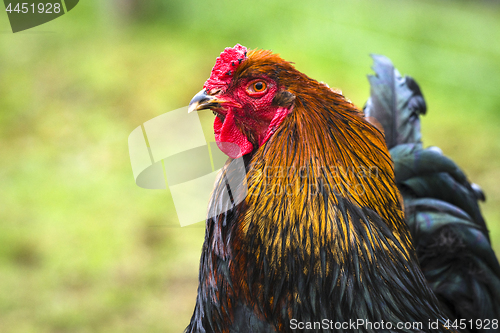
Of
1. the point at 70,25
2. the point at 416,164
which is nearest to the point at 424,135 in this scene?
the point at 416,164

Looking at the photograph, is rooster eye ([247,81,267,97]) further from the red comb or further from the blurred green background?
the blurred green background

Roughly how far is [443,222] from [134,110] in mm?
4794

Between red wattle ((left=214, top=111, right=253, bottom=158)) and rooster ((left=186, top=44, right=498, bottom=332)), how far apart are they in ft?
0.05

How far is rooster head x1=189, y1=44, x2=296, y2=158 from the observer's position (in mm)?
1706

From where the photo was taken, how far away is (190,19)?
7.47 metres

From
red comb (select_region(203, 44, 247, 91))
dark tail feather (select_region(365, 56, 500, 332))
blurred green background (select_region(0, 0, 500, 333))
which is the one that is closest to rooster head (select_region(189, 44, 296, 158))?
red comb (select_region(203, 44, 247, 91))

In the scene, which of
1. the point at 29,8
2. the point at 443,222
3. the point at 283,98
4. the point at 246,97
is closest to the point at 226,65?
the point at 246,97

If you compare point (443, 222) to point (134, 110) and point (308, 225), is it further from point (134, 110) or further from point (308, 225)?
point (134, 110)

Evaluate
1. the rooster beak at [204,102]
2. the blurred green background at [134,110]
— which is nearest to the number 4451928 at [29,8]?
the blurred green background at [134,110]

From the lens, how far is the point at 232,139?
182cm

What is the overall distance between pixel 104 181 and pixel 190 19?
12.2 feet

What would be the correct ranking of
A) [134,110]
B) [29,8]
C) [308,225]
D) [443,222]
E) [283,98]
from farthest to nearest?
[134,110]
[29,8]
[443,222]
[283,98]
[308,225]

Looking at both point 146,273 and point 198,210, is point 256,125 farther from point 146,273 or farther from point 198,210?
point 146,273

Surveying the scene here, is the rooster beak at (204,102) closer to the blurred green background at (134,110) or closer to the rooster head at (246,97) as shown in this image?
the rooster head at (246,97)
